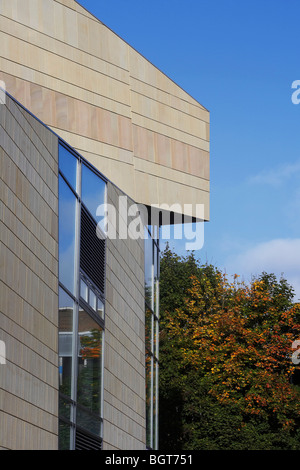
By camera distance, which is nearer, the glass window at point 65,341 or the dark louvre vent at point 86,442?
the glass window at point 65,341

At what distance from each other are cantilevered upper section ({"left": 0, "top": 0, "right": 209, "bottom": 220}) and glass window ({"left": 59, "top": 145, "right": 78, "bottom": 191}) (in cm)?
203

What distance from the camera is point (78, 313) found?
568 inches

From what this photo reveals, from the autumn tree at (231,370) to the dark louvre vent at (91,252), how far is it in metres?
22.3

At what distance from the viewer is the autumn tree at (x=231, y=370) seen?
3700 cm

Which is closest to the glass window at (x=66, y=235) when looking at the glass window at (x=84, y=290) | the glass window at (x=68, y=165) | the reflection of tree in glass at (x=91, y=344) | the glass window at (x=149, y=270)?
the glass window at (x=68, y=165)

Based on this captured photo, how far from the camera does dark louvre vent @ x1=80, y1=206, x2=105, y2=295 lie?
1523 centimetres

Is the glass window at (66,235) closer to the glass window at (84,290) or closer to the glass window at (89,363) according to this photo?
the glass window at (84,290)

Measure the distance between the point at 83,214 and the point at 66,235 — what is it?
58.5 inches

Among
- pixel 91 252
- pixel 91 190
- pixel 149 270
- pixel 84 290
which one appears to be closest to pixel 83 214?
pixel 91 252

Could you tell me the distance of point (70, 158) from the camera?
14977 millimetres

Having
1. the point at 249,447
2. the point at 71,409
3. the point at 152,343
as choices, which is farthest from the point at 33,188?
the point at 249,447

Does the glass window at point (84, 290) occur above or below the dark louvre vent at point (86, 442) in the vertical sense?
above

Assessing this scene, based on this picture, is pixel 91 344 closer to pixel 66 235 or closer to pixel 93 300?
pixel 93 300
